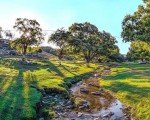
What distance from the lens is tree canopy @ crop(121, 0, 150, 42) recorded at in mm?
48781

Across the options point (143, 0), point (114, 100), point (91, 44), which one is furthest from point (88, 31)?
point (114, 100)

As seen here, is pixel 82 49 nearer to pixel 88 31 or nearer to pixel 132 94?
pixel 88 31

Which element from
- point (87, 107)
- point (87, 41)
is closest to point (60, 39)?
point (87, 41)

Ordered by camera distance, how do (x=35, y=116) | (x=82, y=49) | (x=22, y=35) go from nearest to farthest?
Result: (x=35, y=116), (x=22, y=35), (x=82, y=49)

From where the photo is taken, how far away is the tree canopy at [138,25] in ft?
160

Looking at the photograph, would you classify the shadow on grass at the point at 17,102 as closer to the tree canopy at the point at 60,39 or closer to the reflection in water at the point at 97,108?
the reflection in water at the point at 97,108

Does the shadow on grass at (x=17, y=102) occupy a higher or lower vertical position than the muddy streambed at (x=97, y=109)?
higher

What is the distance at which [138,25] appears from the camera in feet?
171

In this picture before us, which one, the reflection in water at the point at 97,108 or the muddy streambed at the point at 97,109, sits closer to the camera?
the muddy streambed at the point at 97,109

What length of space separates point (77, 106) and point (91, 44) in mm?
78436

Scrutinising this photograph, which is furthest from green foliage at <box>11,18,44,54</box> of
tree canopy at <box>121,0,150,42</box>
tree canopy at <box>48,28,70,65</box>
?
tree canopy at <box>121,0,150,42</box>

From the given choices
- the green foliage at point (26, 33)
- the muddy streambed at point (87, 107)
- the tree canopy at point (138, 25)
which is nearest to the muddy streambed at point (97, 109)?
the muddy streambed at point (87, 107)

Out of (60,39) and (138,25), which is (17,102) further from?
(60,39)

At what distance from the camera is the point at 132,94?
149ft
